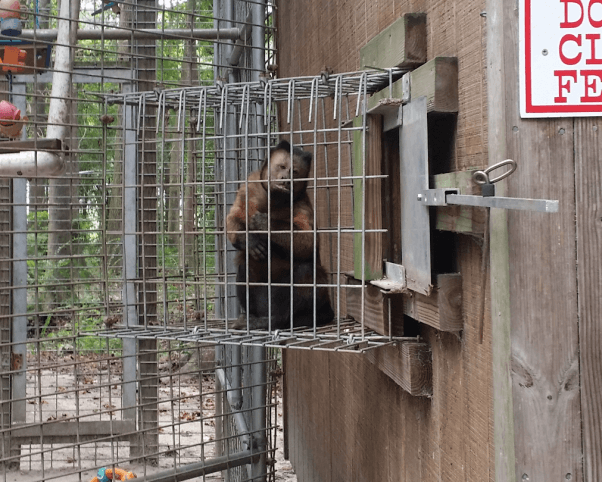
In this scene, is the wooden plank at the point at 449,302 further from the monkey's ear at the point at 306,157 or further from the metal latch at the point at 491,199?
the monkey's ear at the point at 306,157

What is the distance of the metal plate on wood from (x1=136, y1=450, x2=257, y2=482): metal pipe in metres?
2.49

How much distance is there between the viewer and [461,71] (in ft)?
6.81

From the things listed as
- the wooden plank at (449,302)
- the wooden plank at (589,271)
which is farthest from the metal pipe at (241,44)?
the wooden plank at (589,271)

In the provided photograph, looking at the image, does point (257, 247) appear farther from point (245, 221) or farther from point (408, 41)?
point (408, 41)

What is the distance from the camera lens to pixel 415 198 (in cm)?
227

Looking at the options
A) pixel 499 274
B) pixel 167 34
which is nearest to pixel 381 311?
pixel 499 274

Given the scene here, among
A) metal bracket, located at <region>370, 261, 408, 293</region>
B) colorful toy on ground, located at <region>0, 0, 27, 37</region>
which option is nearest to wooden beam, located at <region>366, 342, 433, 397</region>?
metal bracket, located at <region>370, 261, 408, 293</region>

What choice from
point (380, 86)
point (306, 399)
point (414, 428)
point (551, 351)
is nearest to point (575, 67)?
point (551, 351)

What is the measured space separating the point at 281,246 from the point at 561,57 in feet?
6.72

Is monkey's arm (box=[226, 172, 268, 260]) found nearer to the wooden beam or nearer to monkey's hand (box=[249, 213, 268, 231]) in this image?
monkey's hand (box=[249, 213, 268, 231])

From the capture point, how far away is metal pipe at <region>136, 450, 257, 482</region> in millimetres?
4227

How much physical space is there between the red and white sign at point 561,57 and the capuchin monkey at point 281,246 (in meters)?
1.65

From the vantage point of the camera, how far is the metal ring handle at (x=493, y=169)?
166 cm

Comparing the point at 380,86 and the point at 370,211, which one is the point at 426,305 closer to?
the point at 370,211
